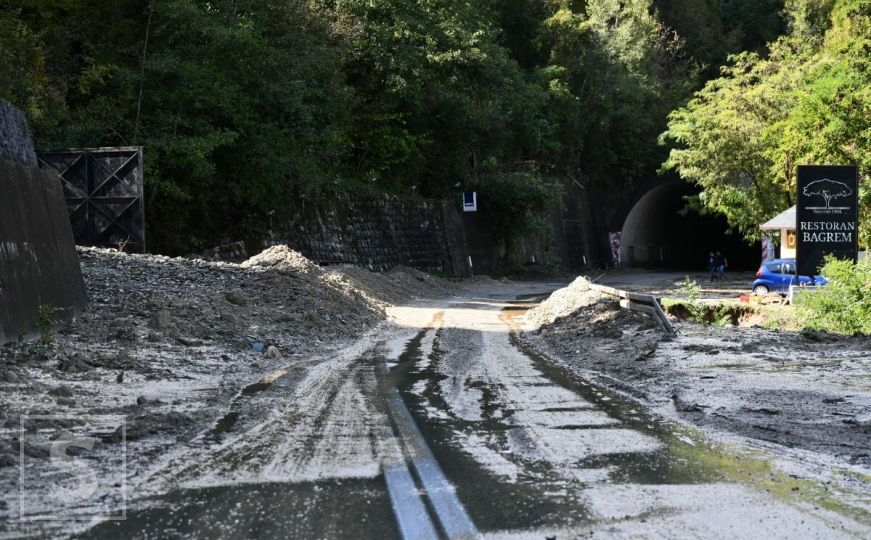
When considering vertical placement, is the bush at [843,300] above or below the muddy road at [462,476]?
above

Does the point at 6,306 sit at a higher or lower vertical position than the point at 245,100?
lower

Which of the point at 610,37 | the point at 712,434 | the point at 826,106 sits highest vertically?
the point at 610,37

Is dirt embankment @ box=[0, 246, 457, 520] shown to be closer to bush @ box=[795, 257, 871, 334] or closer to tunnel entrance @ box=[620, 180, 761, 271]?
bush @ box=[795, 257, 871, 334]

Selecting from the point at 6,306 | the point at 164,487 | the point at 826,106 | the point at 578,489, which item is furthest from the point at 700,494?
the point at 826,106

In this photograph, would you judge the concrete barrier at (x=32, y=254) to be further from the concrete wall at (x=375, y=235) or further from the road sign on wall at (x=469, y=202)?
the road sign on wall at (x=469, y=202)

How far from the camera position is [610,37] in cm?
5581

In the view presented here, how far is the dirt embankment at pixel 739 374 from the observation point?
289 inches

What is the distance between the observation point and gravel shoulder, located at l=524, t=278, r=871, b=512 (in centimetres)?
670

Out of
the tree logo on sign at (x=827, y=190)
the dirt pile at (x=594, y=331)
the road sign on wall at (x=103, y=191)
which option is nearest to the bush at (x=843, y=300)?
the tree logo on sign at (x=827, y=190)

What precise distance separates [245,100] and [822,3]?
126 ft

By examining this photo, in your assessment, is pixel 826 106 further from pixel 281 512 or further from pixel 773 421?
pixel 281 512

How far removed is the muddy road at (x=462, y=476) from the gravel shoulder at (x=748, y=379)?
14.9 inches

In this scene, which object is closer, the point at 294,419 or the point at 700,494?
the point at 700,494

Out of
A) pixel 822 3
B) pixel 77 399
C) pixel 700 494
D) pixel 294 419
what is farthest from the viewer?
pixel 822 3
